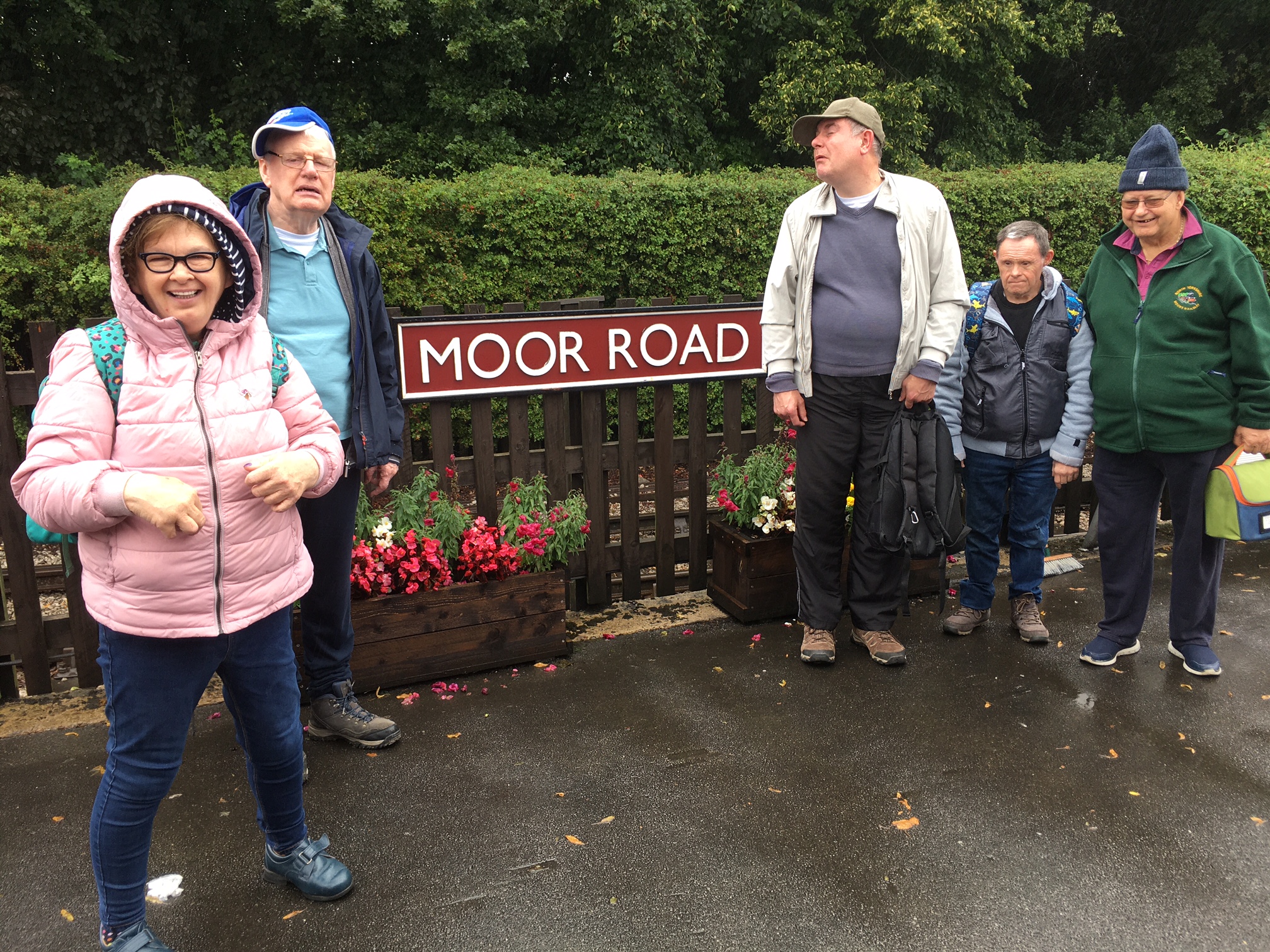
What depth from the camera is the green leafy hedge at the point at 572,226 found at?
20.4ft

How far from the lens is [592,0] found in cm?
1345

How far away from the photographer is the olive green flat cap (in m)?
3.97

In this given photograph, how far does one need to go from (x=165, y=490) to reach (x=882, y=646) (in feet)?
10.6

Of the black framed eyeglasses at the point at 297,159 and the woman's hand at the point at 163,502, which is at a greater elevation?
the black framed eyeglasses at the point at 297,159

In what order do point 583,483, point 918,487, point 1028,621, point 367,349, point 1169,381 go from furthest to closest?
point 583,483 → point 1028,621 → point 918,487 → point 1169,381 → point 367,349

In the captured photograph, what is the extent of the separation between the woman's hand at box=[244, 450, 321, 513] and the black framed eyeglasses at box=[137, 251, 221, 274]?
48 centimetres

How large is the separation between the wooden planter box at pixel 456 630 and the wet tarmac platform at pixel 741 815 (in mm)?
116

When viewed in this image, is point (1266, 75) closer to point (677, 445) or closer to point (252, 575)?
point (677, 445)

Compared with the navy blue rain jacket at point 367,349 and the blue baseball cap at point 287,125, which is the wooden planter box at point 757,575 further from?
the blue baseball cap at point 287,125

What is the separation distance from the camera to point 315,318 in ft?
10.8

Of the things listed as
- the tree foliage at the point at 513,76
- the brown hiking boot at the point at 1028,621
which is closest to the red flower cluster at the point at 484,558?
the brown hiking boot at the point at 1028,621

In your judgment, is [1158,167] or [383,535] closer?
[1158,167]

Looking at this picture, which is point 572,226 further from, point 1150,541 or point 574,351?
point 1150,541

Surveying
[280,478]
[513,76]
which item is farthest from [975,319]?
[513,76]
